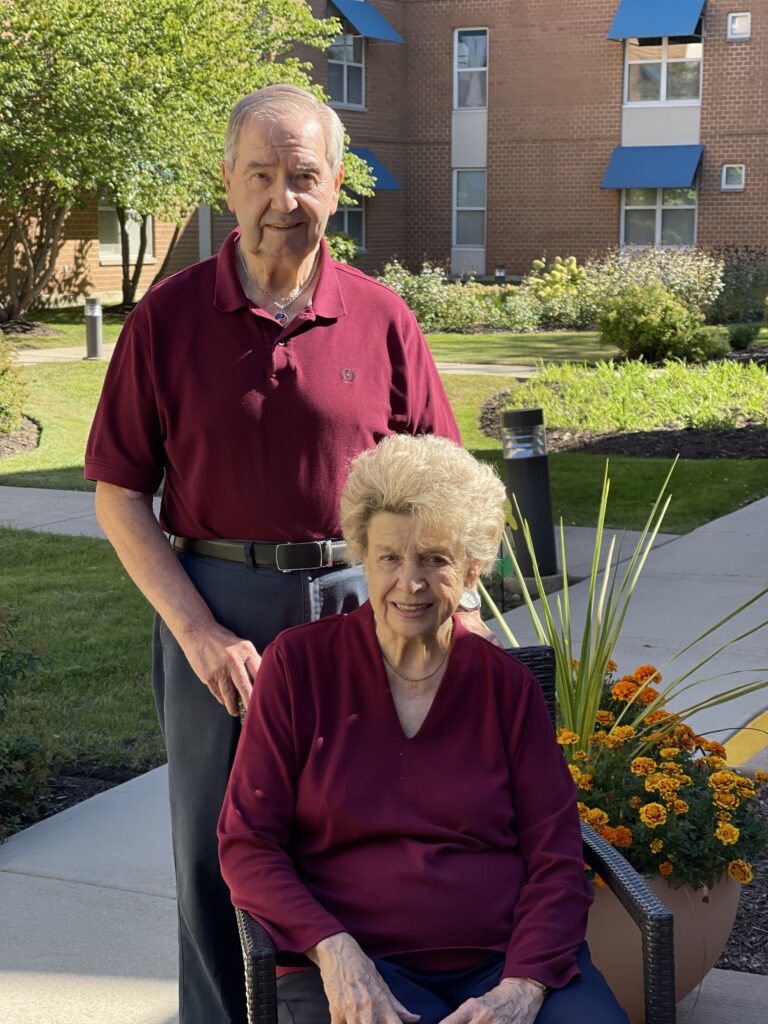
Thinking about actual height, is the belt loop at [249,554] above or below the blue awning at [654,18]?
below

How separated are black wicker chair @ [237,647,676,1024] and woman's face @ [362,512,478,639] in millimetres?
566

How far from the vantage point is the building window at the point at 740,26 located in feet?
101

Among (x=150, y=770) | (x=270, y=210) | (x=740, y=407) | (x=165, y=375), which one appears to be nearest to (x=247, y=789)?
(x=165, y=375)

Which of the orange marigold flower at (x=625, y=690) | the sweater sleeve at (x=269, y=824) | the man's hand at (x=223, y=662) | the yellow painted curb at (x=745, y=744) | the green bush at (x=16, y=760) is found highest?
the man's hand at (x=223, y=662)

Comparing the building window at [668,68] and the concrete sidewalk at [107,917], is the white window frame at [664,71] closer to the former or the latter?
the building window at [668,68]

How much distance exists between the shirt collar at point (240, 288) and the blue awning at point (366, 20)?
29750 mm

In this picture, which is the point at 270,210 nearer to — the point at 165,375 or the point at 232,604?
the point at 165,375

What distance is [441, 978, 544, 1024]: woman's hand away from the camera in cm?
235

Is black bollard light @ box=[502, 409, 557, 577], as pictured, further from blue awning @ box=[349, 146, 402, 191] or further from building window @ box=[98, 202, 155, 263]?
blue awning @ box=[349, 146, 402, 191]

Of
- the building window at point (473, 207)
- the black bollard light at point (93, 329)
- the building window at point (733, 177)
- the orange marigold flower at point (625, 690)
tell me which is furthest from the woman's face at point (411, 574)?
the building window at point (473, 207)

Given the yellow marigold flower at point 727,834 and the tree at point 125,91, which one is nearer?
the yellow marigold flower at point 727,834

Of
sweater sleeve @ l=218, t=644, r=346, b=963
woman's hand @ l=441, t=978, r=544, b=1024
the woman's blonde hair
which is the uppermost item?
the woman's blonde hair

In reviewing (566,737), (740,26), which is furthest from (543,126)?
(566,737)

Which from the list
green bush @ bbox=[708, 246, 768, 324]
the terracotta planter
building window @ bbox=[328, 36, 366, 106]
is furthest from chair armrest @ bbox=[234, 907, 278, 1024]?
building window @ bbox=[328, 36, 366, 106]
